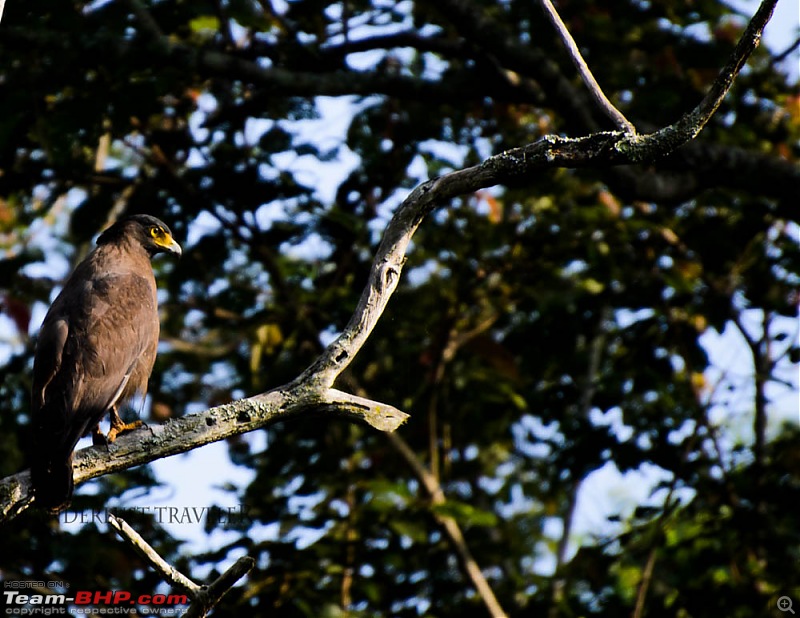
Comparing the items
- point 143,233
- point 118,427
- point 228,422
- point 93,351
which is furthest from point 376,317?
point 143,233

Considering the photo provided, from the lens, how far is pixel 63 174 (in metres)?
5.56

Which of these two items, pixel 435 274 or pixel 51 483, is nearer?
pixel 51 483

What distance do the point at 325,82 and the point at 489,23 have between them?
1.01 meters

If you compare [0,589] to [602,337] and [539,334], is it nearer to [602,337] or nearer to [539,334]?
[539,334]

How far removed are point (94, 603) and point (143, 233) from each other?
1.93 m

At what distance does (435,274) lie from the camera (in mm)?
6953

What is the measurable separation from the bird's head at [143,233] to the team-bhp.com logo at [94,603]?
1.78 meters

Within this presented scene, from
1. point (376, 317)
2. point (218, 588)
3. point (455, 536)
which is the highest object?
point (455, 536)

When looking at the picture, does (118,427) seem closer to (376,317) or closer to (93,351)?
(93,351)

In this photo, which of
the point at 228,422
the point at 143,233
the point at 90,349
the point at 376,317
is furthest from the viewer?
the point at 143,233

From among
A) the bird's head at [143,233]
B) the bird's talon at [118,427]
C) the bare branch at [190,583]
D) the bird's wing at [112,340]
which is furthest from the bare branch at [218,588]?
the bird's head at [143,233]

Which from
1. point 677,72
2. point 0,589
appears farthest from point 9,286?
point 677,72

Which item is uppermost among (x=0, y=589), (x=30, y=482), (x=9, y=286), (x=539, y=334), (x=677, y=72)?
(x=677, y=72)

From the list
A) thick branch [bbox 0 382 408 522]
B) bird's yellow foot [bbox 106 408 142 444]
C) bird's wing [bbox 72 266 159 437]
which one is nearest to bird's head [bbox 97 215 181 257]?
bird's wing [bbox 72 266 159 437]
